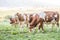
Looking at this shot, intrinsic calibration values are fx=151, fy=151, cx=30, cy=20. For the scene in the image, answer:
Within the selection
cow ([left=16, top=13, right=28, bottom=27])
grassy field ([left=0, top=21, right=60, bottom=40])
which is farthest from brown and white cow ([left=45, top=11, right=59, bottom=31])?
cow ([left=16, top=13, right=28, bottom=27])

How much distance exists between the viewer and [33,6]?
1923 millimetres

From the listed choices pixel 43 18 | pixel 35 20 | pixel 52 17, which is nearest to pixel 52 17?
pixel 52 17

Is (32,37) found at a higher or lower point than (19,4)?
lower

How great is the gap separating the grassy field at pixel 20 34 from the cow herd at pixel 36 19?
0.24 feet

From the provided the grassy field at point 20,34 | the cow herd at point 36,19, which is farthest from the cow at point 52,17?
the grassy field at point 20,34

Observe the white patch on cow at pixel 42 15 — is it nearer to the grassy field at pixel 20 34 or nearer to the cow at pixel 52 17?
the cow at pixel 52 17

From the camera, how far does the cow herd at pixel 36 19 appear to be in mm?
1913

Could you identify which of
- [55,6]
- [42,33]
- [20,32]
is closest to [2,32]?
[20,32]

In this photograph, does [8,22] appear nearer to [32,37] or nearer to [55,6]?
[32,37]

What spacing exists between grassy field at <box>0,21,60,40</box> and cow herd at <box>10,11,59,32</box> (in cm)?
7

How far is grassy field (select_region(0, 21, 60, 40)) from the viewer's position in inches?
72.4

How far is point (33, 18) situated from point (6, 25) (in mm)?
355

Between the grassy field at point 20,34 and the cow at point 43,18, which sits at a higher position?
the cow at point 43,18

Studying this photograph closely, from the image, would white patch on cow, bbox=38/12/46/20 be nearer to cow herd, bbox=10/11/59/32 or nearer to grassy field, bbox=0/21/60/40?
cow herd, bbox=10/11/59/32
